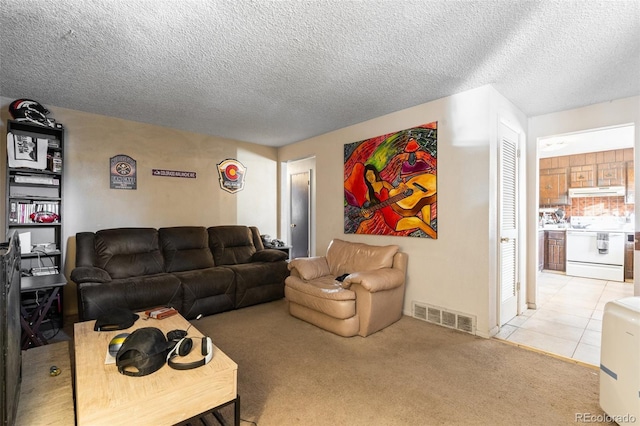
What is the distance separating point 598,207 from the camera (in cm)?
595

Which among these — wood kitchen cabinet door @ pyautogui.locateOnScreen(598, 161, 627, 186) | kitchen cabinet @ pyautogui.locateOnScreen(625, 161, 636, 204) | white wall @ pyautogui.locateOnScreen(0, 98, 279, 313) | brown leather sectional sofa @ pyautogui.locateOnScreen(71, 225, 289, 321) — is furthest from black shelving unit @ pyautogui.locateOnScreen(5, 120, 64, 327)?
kitchen cabinet @ pyautogui.locateOnScreen(625, 161, 636, 204)

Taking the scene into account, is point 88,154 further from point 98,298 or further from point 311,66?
point 311,66

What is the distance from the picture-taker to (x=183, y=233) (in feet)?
13.2

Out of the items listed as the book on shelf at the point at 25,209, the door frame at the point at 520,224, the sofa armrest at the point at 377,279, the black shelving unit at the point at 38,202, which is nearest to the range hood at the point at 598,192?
the door frame at the point at 520,224

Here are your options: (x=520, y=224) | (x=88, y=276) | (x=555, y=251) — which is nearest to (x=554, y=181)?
(x=555, y=251)

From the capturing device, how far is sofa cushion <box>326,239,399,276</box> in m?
3.29

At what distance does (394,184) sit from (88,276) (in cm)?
337

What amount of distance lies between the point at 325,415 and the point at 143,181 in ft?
12.3

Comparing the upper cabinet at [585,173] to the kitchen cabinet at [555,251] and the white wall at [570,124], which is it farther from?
the white wall at [570,124]

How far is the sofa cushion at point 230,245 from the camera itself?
165 inches

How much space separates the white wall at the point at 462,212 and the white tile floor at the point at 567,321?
401 millimetres

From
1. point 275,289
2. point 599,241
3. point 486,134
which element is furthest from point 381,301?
point 599,241

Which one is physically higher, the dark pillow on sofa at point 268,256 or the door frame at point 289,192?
the door frame at point 289,192

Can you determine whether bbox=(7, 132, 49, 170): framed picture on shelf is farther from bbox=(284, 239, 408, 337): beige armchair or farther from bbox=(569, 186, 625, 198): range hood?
bbox=(569, 186, 625, 198): range hood
